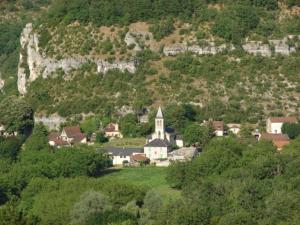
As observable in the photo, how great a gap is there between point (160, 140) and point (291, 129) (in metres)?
10.3

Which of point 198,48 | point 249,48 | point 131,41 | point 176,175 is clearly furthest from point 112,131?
point 249,48

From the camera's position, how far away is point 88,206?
79.9 m

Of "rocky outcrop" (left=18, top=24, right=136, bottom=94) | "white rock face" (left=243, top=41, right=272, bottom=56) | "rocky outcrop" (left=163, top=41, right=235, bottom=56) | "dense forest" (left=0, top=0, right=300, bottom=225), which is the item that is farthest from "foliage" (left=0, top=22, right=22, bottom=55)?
"white rock face" (left=243, top=41, right=272, bottom=56)

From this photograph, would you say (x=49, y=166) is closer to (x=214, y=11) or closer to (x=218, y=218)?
(x=218, y=218)

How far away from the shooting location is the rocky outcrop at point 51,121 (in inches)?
4393

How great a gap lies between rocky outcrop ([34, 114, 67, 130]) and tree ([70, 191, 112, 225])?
1171 inches

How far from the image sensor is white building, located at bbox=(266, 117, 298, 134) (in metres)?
105

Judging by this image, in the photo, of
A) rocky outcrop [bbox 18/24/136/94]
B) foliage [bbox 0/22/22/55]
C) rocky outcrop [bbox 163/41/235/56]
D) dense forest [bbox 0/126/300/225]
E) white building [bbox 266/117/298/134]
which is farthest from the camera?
foliage [bbox 0/22/22/55]

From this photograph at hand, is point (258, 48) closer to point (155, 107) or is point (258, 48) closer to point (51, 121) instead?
point (155, 107)

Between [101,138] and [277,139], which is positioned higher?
[277,139]

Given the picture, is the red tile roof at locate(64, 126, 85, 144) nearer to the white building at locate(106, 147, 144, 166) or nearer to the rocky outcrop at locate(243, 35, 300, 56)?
the white building at locate(106, 147, 144, 166)

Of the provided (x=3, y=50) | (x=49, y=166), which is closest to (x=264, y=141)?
(x=49, y=166)

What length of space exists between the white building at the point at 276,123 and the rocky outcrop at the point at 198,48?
12.8 meters

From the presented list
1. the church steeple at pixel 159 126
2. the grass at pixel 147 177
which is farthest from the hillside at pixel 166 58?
the grass at pixel 147 177
